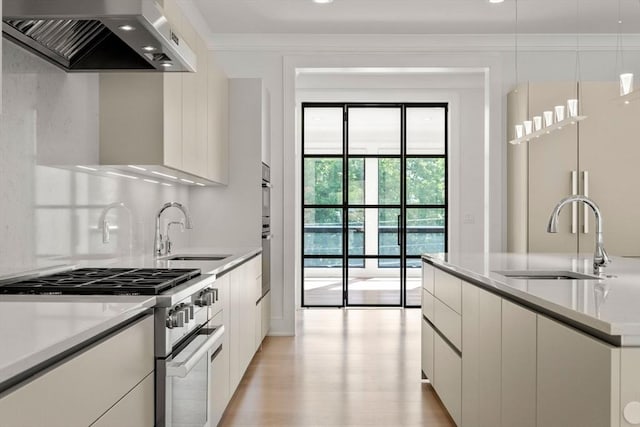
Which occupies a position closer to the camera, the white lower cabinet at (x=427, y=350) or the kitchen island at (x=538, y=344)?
the kitchen island at (x=538, y=344)

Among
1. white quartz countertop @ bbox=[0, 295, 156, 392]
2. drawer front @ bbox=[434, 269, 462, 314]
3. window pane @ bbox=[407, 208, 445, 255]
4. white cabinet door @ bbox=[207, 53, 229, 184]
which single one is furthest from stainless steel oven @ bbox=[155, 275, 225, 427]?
window pane @ bbox=[407, 208, 445, 255]

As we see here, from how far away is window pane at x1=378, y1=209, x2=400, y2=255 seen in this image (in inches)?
276

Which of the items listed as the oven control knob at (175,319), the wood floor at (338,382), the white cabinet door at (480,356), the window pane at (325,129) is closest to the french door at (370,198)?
the window pane at (325,129)

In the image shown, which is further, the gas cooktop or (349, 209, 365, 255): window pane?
(349, 209, 365, 255): window pane

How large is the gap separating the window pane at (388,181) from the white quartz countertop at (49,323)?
5.43 metres

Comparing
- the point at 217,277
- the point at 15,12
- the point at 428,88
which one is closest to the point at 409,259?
the point at 428,88

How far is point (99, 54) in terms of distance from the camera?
2525mm


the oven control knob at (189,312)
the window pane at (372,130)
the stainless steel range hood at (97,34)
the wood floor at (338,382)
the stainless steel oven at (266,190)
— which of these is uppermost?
Result: the window pane at (372,130)

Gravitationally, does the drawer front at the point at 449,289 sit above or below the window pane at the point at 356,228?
below

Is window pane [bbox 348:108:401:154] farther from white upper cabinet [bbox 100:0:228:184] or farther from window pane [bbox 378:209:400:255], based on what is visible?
white upper cabinet [bbox 100:0:228:184]

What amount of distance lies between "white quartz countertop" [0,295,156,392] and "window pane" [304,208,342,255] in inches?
207

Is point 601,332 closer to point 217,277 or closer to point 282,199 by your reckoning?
point 217,277

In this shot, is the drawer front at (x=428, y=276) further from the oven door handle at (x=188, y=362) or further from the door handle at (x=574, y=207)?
the oven door handle at (x=188, y=362)

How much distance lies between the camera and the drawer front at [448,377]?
284 cm
